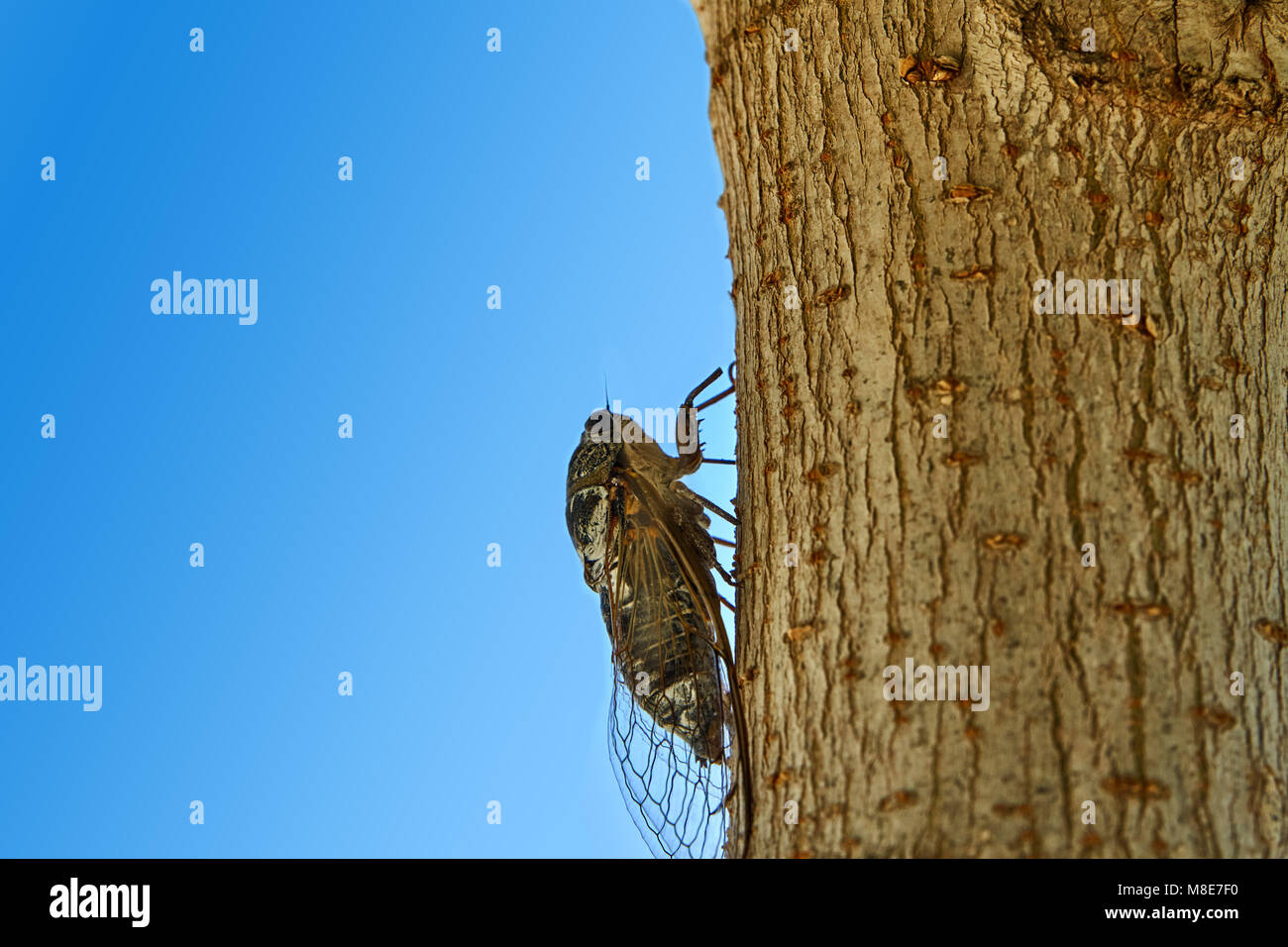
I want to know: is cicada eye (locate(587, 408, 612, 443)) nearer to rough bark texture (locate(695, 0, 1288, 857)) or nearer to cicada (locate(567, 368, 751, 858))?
cicada (locate(567, 368, 751, 858))

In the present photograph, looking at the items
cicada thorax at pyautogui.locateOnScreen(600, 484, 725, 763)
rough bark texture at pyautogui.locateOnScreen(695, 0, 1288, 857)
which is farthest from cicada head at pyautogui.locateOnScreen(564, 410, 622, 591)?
rough bark texture at pyautogui.locateOnScreen(695, 0, 1288, 857)

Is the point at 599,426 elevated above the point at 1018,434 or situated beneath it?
elevated above

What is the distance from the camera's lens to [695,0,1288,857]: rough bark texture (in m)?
1.44

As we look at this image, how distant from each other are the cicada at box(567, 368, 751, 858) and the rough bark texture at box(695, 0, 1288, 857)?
87 cm

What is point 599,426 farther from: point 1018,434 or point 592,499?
point 1018,434

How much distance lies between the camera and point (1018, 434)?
63.0 inches

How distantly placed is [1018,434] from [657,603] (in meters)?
1.52

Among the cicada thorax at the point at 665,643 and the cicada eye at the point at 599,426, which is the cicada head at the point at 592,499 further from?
the cicada thorax at the point at 665,643

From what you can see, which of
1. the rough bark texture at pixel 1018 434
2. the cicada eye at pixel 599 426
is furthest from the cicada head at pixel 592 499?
the rough bark texture at pixel 1018 434

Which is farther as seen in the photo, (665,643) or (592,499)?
(592,499)

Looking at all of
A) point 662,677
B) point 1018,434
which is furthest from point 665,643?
point 1018,434

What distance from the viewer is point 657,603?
2957mm

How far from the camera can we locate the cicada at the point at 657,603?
2693 mm
